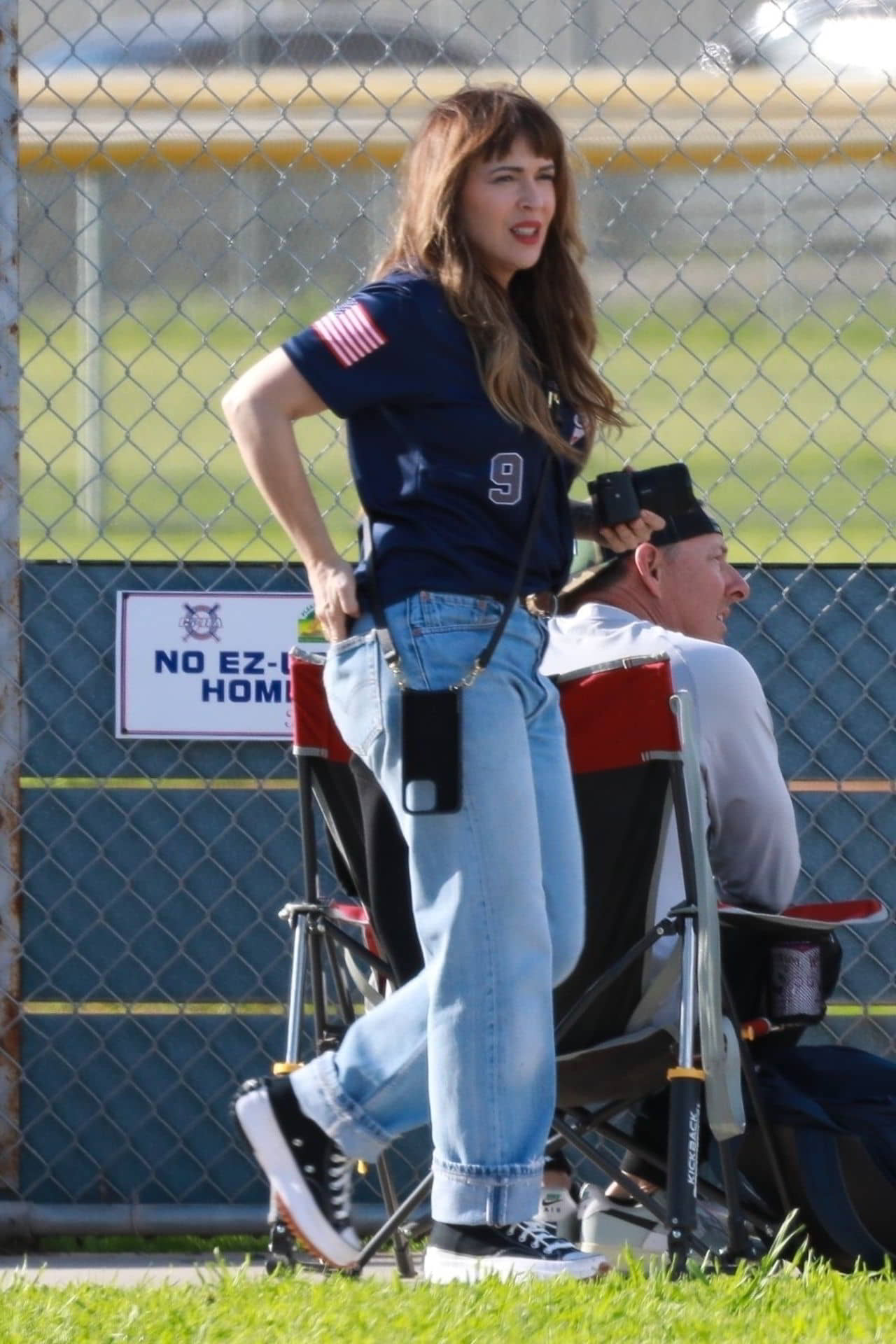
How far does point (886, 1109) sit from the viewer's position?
326 centimetres

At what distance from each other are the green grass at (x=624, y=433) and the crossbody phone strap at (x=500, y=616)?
1.53m

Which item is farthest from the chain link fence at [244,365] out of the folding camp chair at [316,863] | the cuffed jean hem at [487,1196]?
the cuffed jean hem at [487,1196]

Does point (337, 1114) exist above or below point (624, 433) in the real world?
below

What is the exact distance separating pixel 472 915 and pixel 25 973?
185 centimetres

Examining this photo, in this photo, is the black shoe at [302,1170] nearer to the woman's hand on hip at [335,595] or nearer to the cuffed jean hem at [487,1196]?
the cuffed jean hem at [487,1196]

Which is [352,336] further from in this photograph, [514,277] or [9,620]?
[9,620]

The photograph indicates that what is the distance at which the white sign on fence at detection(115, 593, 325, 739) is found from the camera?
4.36 m

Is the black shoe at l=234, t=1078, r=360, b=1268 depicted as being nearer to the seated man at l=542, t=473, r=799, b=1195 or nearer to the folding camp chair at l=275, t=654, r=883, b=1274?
the folding camp chair at l=275, t=654, r=883, b=1274

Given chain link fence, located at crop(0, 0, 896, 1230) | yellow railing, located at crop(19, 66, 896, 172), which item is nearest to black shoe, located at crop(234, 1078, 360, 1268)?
chain link fence, located at crop(0, 0, 896, 1230)

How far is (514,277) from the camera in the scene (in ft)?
10.6

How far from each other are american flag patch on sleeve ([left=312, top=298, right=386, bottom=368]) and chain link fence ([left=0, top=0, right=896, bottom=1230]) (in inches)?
61.0

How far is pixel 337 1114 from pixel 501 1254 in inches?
13.2

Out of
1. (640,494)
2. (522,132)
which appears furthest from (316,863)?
(522,132)

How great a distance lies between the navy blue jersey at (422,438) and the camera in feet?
9.48
